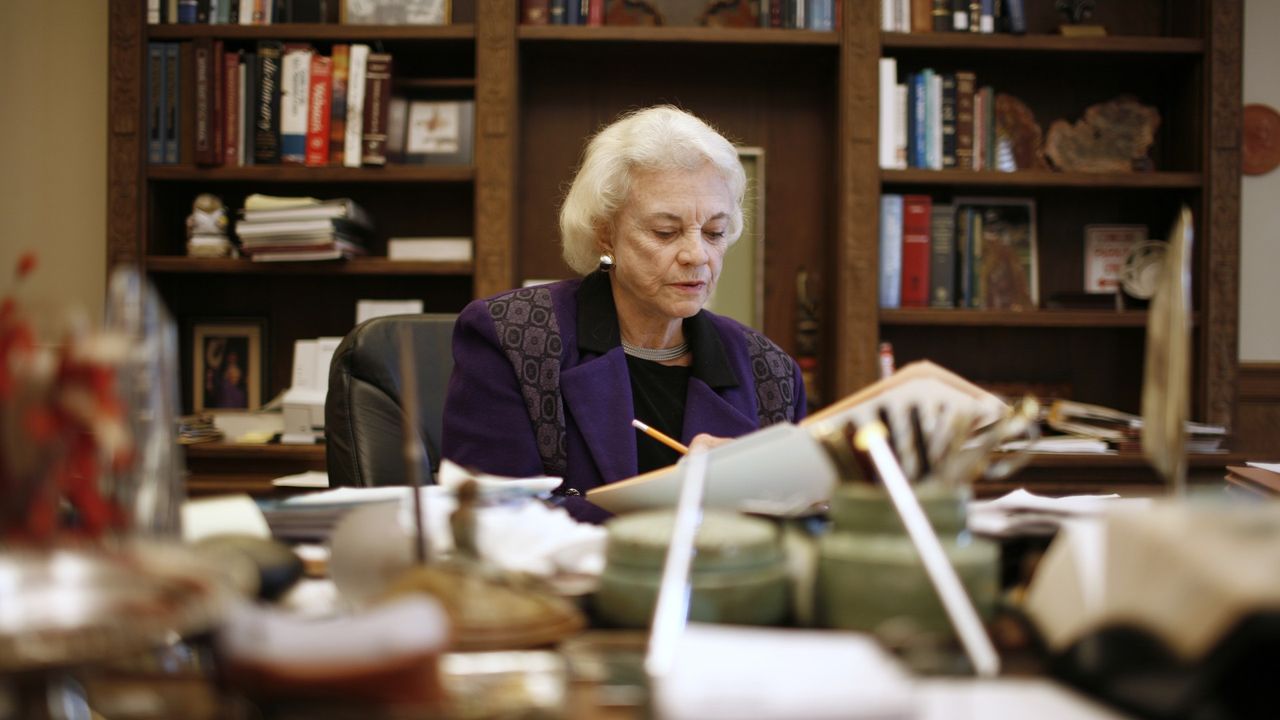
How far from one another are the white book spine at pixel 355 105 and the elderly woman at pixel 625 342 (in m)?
1.03

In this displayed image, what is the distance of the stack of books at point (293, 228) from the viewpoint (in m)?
2.65

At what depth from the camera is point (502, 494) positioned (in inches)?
33.4

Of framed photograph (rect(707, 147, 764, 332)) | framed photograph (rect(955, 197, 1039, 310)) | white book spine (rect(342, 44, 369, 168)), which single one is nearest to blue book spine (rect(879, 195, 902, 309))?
framed photograph (rect(955, 197, 1039, 310))

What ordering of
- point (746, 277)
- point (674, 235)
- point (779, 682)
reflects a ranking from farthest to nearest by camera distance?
point (746, 277), point (674, 235), point (779, 682)

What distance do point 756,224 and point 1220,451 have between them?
58.5 inches

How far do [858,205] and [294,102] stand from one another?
67.0 inches

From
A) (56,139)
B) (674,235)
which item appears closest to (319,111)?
(56,139)

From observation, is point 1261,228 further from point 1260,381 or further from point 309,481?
point 309,481

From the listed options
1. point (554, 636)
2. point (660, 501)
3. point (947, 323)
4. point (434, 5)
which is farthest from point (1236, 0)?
point (554, 636)

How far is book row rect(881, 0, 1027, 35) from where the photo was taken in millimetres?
2719

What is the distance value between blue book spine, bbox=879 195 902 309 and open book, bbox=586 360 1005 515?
193cm

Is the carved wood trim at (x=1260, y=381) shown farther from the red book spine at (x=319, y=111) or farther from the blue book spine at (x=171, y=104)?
the blue book spine at (x=171, y=104)

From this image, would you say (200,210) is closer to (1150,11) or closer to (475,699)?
(475,699)

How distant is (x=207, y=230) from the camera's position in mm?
2758
